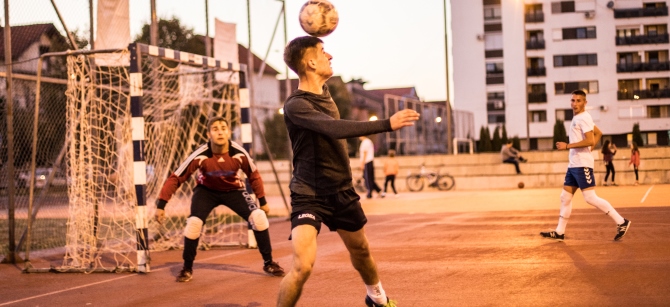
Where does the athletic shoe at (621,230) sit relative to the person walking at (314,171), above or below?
below

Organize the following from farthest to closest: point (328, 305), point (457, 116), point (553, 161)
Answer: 1. point (457, 116)
2. point (553, 161)
3. point (328, 305)

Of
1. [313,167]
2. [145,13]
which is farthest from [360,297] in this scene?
[145,13]

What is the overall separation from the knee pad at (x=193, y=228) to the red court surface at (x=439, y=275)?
0.50 m

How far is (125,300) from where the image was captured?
7953 mm

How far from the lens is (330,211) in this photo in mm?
5664

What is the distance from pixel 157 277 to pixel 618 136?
67006 millimetres

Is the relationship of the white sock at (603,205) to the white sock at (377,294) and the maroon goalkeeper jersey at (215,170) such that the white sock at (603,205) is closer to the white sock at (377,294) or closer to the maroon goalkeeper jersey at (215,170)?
the maroon goalkeeper jersey at (215,170)

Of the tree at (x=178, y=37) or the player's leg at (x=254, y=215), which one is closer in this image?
the player's leg at (x=254, y=215)

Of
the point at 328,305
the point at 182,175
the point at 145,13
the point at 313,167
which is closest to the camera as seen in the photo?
the point at 313,167

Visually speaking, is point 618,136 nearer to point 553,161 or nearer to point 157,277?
point 553,161

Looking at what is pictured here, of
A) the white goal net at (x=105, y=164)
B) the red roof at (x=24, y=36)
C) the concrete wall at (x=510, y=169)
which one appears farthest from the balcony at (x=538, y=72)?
the red roof at (x=24, y=36)

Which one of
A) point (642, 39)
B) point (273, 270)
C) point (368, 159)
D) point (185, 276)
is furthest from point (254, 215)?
point (642, 39)

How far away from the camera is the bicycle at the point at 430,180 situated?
1271 inches

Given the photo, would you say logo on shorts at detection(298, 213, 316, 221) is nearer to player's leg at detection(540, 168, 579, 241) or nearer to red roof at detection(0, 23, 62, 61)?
player's leg at detection(540, 168, 579, 241)
